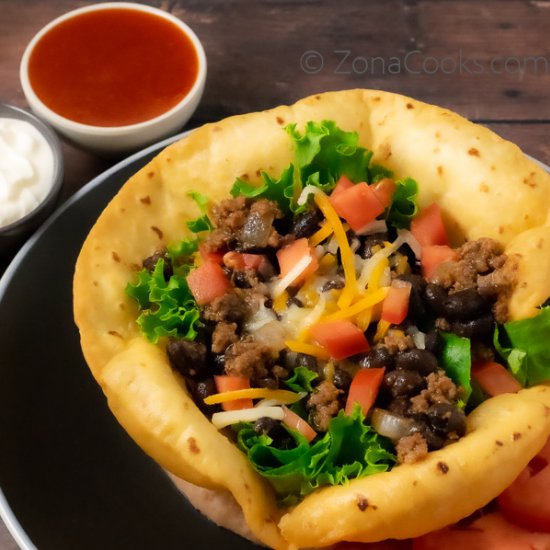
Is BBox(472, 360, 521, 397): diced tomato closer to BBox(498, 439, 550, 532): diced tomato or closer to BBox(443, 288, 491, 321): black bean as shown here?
BBox(443, 288, 491, 321): black bean

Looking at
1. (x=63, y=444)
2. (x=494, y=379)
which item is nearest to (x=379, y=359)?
(x=494, y=379)

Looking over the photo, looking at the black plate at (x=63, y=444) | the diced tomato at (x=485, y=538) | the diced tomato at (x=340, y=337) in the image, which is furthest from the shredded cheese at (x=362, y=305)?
the black plate at (x=63, y=444)

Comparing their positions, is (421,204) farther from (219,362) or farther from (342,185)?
(219,362)

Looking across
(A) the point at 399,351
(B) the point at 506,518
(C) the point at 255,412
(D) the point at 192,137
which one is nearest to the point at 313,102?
(D) the point at 192,137

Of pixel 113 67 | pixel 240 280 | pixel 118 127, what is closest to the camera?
pixel 240 280

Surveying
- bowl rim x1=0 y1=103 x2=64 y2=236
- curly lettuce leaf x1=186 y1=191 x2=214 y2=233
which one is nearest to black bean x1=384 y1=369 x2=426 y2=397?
curly lettuce leaf x1=186 y1=191 x2=214 y2=233

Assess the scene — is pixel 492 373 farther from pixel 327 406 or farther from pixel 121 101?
pixel 121 101
